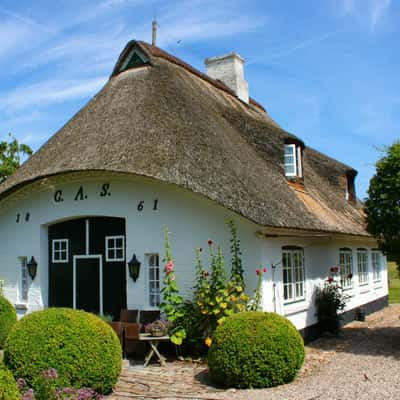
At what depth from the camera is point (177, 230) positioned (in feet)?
37.4

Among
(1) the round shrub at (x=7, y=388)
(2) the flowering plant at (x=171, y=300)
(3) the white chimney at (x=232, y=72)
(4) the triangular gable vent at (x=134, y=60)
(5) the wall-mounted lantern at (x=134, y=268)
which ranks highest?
(3) the white chimney at (x=232, y=72)

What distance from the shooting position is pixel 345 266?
16359 mm

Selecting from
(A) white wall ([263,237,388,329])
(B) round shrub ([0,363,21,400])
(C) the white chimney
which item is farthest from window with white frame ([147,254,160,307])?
(C) the white chimney

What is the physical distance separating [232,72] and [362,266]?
9.44 metres

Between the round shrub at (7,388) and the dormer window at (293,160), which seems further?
the dormer window at (293,160)

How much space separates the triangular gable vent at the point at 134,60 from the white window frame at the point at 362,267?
9.91 m

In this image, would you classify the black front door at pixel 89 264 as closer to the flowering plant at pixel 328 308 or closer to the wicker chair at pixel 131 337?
the wicker chair at pixel 131 337

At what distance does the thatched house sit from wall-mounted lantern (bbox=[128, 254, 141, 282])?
0.10 meters

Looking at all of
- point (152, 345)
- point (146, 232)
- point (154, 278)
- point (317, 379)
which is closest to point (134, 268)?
point (154, 278)

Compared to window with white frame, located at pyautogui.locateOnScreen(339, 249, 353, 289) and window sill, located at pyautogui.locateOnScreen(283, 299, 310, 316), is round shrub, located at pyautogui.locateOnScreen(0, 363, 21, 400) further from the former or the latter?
window with white frame, located at pyautogui.locateOnScreen(339, 249, 353, 289)

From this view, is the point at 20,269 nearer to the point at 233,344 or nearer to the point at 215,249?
the point at 215,249

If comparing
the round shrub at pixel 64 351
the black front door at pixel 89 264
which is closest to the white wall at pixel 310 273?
the black front door at pixel 89 264

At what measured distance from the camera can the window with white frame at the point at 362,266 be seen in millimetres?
18172

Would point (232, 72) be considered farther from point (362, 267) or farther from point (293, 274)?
point (293, 274)
